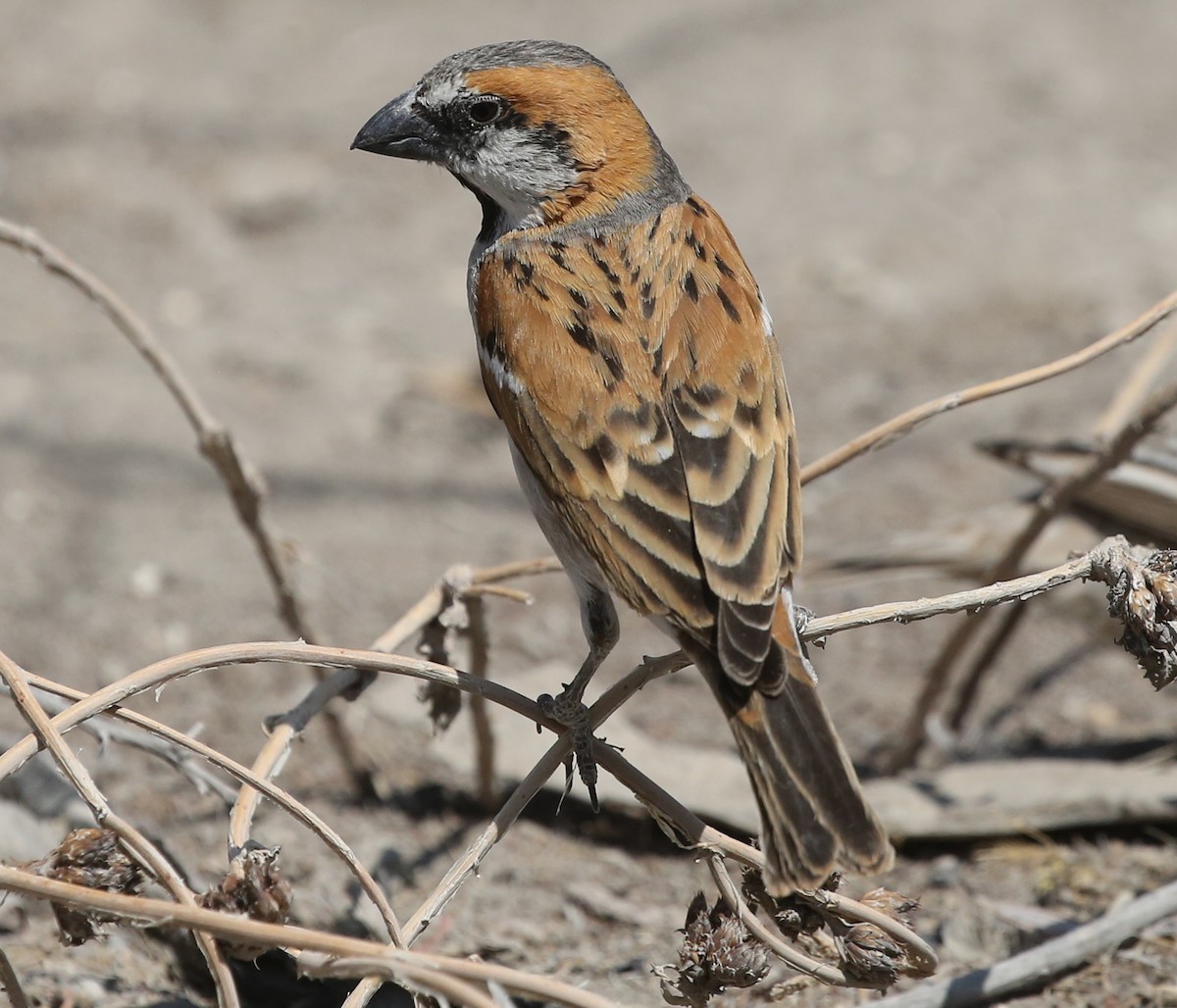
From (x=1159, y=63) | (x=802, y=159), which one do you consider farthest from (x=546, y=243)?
(x=1159, y=63)

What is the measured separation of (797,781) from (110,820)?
1.05 m

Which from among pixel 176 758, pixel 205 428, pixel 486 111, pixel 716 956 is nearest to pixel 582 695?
pixel 716 956

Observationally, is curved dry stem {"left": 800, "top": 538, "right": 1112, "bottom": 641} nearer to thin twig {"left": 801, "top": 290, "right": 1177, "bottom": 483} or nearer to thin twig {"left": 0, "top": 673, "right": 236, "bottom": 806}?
thin twig {"left": 801, "top": 290, "right": 1177, "bottom": 483}

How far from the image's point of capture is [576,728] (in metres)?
2.56

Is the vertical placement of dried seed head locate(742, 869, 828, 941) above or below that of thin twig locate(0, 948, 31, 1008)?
above

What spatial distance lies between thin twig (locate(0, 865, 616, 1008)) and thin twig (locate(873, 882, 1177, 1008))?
1073 mm

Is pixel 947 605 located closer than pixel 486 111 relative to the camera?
Yes

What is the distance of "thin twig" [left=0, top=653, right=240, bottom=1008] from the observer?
2051mm

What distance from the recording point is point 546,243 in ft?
11.2

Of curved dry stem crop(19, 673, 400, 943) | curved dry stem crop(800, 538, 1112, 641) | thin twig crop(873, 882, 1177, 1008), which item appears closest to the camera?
curved dry stem crop(19, 673, 400, 943)

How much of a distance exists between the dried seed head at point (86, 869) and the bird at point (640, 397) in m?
0.79

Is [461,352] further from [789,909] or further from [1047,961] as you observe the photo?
[789,909]

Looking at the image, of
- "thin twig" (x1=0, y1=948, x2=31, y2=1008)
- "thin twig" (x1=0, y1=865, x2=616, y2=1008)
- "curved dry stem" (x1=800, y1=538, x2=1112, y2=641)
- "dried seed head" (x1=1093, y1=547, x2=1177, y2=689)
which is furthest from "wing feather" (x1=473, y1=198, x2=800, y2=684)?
"thin twig" (x1=0, y1=948, x2=31, y2=1008)

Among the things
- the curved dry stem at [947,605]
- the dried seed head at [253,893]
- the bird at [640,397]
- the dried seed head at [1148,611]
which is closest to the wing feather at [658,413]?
the bird at [640,397]
